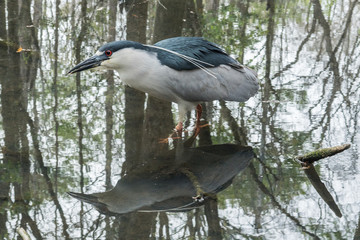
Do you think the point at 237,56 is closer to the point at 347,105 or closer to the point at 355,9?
the point at 347,105

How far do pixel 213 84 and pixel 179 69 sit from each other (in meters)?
0.35

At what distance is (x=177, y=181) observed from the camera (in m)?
4.57

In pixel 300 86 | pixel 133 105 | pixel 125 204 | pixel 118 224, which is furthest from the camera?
pixel 300 86

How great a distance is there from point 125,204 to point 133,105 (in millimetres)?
1874

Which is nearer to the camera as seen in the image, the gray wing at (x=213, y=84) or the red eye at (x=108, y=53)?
the red eye at (x=108, y=53)

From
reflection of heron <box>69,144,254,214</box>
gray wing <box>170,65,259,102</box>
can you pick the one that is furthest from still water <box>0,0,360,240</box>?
gray wing <box>170,65,259,102</box>

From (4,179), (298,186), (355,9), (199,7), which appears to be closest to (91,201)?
(4,179)

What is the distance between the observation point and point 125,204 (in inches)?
167

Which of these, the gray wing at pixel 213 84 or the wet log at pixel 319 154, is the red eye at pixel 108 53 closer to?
the gray wing at pixel 213 84

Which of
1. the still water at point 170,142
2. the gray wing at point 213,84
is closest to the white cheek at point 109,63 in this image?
the gray wing at point 213,84

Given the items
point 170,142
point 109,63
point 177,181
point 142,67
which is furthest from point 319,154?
point 109,63

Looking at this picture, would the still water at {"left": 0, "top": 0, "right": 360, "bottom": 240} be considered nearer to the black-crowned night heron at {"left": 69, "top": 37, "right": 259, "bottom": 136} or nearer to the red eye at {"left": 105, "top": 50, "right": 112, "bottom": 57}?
the black-crowned night heron at {"left": 69, "top": 37, "right": 259, "bottom": 136}

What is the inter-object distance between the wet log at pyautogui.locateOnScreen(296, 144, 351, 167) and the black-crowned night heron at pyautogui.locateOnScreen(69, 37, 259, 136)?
2.86 feet

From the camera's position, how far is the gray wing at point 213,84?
5090 mm
